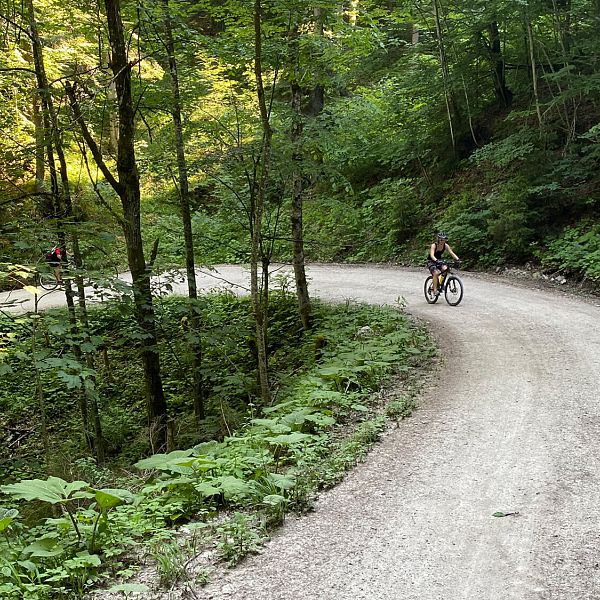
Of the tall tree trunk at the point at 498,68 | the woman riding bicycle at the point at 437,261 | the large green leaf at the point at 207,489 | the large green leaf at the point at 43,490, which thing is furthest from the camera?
the tall tree trunk at the point at 498,68

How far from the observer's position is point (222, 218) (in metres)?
10.5

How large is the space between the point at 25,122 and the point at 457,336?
457 inches

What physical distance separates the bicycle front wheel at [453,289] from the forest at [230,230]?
5.03ft

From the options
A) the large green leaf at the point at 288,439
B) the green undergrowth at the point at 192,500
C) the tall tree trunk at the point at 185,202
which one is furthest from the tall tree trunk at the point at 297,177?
the large green leaf at the point at 288,439

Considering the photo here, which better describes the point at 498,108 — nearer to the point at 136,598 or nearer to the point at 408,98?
the point at 408,98

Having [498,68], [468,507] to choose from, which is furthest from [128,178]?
[498,68]

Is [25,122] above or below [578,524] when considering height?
above

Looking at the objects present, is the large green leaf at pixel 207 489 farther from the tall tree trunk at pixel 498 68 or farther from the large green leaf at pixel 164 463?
the tall tree trunk at pixel 498 68

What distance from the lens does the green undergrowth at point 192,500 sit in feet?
11.5

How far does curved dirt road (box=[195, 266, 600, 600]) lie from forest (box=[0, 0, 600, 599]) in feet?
1.06

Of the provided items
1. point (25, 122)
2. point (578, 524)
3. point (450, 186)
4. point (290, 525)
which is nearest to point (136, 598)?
point (290, 525)

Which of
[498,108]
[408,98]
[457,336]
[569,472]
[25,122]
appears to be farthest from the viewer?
[408,98]

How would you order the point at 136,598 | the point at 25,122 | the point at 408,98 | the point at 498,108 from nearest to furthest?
1. the point at 136,598
2. the point at 25,122
3. the point at 498,108
4. the point at 408,98

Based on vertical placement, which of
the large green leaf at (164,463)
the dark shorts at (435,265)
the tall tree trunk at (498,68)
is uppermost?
the tall tree trunk at (498,68)
